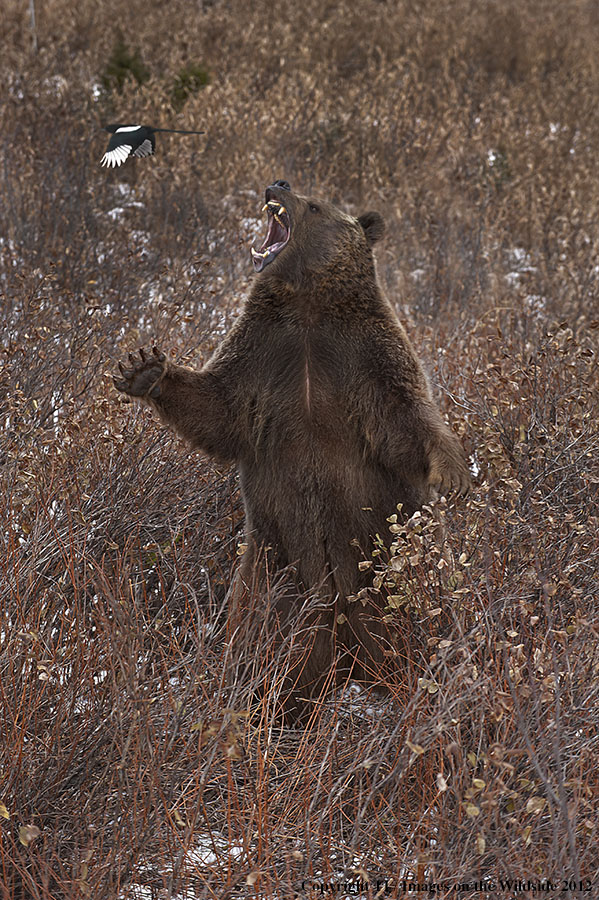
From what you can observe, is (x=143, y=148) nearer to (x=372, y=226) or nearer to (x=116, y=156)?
(x=116, y=156)

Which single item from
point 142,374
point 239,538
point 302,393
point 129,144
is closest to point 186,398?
point 142,374

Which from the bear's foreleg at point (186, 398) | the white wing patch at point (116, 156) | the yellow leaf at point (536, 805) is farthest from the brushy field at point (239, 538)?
the white wing patch at point (116, 156)

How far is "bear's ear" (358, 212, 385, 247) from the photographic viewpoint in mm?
3355

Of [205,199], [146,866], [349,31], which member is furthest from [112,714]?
[349,31]

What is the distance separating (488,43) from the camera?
45.5ft

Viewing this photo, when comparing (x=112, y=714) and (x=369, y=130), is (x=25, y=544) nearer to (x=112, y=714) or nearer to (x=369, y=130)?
(x=112, y=714)

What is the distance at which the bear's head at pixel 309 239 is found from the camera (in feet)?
10.1

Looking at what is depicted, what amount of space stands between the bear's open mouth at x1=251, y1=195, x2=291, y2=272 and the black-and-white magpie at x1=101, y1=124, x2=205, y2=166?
582 mm

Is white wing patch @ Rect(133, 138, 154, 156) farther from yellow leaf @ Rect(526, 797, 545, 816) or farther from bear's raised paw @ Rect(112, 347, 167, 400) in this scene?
yellow leaf @ Rect(526, 797, 545, 816)

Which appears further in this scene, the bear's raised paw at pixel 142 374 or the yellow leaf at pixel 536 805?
the bear's raised paw at pixel 142 374

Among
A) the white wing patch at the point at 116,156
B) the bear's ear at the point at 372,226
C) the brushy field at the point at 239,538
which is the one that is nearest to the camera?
the brushy field at the point at 239,538

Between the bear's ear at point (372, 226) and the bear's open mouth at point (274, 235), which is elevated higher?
the bear's open mouth at point (274, 235)

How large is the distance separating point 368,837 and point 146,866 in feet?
→ 1.76

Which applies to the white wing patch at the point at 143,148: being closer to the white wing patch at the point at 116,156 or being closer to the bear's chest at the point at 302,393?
the white wing patch at the point at 116,156
